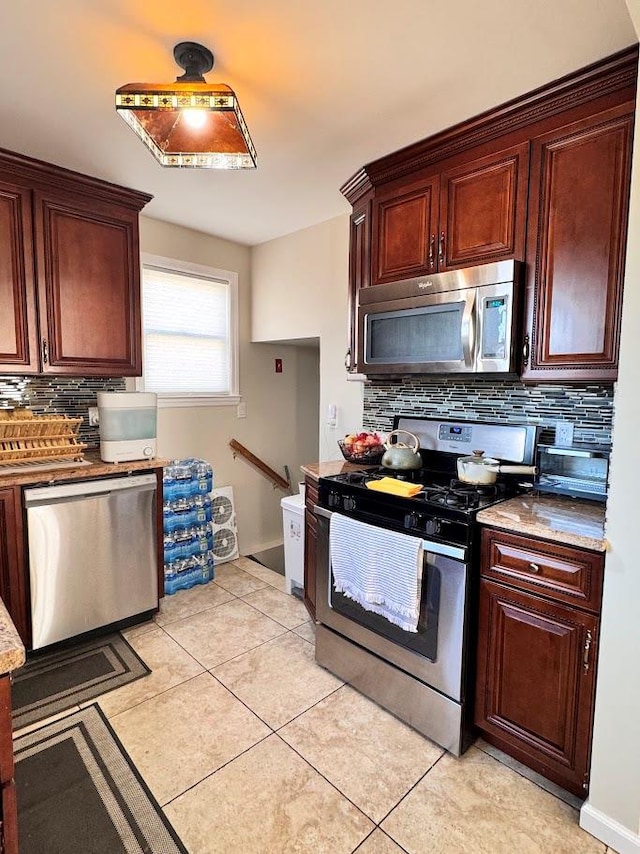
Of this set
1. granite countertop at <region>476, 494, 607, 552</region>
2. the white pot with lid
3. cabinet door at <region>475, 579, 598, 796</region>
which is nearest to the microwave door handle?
the white pot with lid

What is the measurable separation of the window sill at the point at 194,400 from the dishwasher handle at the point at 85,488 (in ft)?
2.88

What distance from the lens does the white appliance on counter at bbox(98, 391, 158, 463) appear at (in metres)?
2.50

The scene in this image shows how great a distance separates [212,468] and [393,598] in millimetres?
2184

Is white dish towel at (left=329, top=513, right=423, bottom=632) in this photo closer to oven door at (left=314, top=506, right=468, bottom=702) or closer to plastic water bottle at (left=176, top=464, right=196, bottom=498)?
oven door at (left=314, top=506, right=468, bottom=702)

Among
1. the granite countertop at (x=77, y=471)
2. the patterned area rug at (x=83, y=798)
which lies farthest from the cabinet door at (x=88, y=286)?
the patterned area rug at (x=83, y=798)

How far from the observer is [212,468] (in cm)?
362

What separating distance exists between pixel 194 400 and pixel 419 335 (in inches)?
78.0

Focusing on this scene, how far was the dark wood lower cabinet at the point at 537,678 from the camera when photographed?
56.9 inches

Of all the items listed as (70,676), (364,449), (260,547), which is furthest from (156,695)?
(260,547)

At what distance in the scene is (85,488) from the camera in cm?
234

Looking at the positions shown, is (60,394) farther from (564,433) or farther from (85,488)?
(564,433)

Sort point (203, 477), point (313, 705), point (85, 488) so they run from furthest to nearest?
point (203, 477) → point (85, 488) → point (313, 705)

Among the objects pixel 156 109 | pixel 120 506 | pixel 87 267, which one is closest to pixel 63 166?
pixel 87 267

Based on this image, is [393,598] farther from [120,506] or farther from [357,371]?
[120,506]
